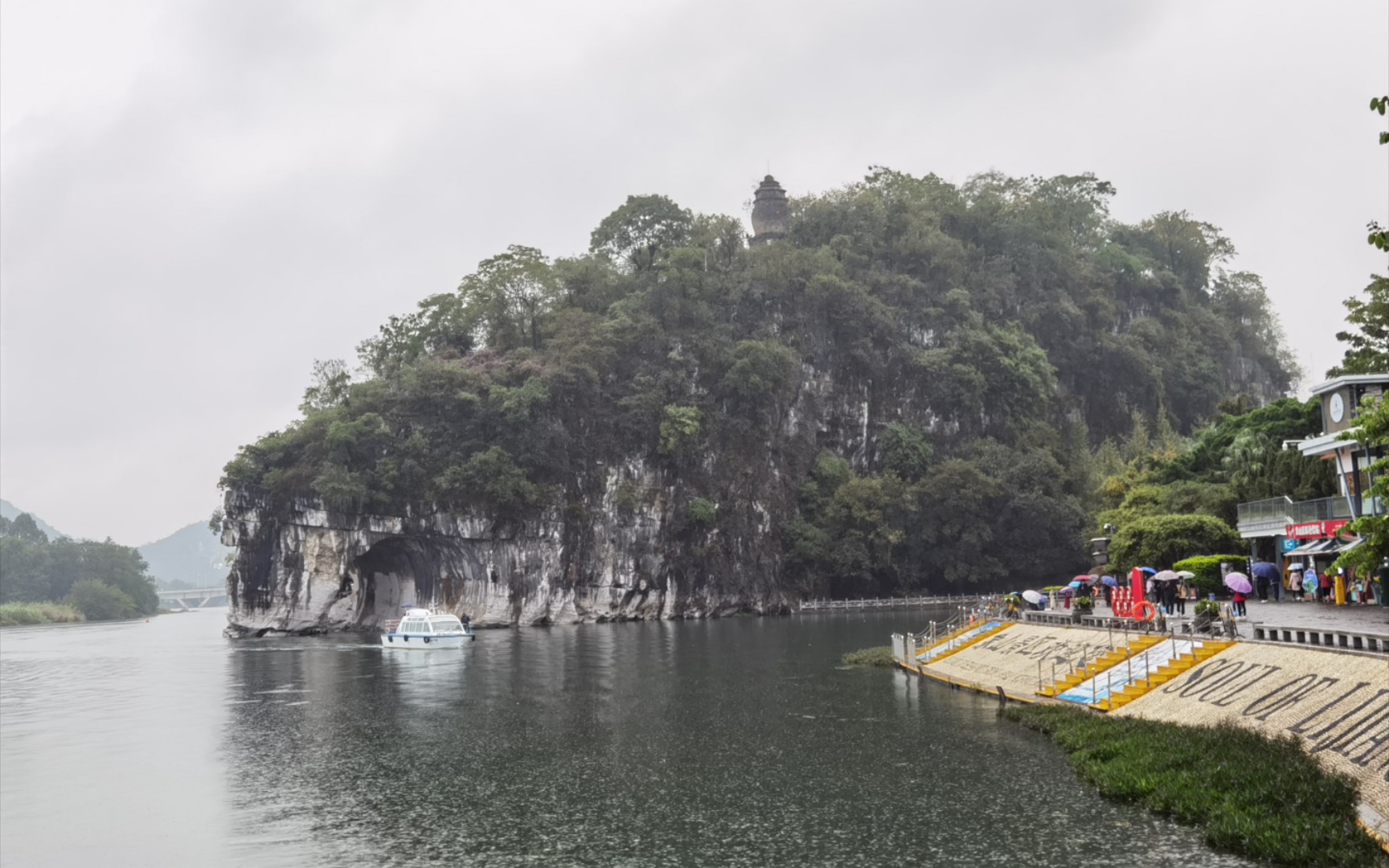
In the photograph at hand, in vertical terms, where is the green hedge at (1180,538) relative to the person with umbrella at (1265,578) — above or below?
above

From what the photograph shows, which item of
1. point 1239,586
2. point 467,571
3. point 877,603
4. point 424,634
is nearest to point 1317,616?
point 1239,586

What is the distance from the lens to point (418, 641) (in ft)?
243

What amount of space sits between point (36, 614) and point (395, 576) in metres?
80.8

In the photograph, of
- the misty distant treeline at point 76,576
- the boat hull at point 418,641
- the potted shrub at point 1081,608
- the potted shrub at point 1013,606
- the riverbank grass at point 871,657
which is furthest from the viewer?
the misty distant treeline at point 76,576

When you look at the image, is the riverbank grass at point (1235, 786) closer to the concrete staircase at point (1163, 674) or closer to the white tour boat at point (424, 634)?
the concrete staircase at point (1163, 674)

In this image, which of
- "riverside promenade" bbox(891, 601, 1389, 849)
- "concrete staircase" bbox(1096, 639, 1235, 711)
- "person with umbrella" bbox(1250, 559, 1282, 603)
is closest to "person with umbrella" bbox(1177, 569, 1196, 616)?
"person with umbrella" bbox(1250, 559, 1282, 603)

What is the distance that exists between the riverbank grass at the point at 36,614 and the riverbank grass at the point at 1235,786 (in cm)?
15861

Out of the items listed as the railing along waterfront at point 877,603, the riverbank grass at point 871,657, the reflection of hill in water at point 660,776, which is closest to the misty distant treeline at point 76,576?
the railing along waterfront at point 877,603

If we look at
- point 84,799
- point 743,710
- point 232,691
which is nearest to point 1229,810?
point 743,710

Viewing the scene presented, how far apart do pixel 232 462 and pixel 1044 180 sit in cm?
10158

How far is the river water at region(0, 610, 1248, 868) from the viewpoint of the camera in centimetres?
2350

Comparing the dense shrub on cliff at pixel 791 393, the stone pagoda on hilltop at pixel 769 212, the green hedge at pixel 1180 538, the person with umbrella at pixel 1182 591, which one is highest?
the stone pagoda on hilltop at pixel 769 212

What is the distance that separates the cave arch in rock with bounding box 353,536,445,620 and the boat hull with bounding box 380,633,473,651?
23.6 metres

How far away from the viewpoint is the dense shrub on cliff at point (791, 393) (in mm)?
99812
